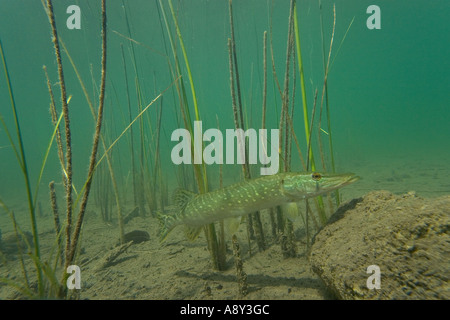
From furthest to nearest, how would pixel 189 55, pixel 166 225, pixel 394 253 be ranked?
pixel 189 55
pixel 166 225
pixel 394 253

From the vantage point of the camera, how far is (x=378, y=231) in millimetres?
1659

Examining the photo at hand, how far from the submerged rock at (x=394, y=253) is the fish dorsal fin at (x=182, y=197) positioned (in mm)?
1599

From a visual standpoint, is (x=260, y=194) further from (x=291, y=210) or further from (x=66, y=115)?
(x=66, y=115)

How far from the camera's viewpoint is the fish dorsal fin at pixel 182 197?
2.93m

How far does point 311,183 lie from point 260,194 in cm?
52

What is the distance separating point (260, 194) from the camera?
2.42m

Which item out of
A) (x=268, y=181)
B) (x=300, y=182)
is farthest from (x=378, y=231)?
(x=268, y=181)

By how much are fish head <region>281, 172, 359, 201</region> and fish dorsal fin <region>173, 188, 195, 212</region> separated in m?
1.20

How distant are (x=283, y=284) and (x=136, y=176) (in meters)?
4.82

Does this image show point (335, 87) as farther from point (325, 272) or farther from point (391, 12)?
point (325, 272)

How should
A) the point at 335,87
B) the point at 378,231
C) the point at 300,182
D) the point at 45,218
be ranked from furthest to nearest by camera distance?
1. the point at 335,87
2. the point at 45,218
3. the point at 300,182
4. the point at 378,231

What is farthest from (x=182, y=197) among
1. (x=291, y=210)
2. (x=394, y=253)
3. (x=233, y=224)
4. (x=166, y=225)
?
(x=394, y=253)

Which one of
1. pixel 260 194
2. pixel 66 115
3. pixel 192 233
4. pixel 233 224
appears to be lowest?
pixel 192 233

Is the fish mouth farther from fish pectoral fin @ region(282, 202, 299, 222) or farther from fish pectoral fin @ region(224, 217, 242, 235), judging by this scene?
fish pectoral fin @ region(224, 217, 242, 235)
